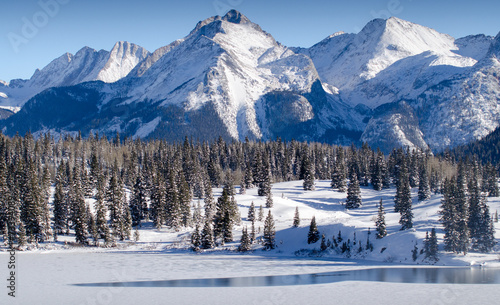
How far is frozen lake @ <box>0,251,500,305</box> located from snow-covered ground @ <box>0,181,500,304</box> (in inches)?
4.5

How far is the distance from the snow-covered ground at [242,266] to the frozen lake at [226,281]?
11 centimetres

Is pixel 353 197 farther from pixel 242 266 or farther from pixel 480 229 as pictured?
pixel 242 266

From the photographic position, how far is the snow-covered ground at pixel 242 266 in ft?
168

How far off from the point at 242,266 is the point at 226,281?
12952 millimetres

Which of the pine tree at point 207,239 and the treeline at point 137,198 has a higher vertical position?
the treeline at point 137,198

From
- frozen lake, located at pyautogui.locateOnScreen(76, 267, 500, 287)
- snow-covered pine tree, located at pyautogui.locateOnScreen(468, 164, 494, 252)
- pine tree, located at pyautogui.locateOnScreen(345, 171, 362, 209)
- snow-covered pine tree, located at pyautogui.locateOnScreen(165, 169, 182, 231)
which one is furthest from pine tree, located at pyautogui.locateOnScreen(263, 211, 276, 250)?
pine tree, located at pyautogui.locateOnScreen(345, 171, 362, 209)

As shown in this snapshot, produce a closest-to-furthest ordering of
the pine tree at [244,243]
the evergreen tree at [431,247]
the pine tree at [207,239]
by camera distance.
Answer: the evergreen tree at [431,247] < the pine tree at [244,243] < the pine tree at [207,239]

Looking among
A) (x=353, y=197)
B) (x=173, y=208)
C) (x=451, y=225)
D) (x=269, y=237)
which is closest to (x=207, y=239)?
(x=269, y=237)

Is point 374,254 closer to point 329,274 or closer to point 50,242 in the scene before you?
point 329,274

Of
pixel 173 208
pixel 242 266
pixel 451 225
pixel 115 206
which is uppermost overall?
pixel 115 206

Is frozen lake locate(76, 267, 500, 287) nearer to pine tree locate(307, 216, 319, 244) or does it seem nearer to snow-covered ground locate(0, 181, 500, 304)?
snow-covered ground locate(0, 181, 500, 304)

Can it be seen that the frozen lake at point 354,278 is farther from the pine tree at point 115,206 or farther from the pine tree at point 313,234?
the pine tree at point 115,206

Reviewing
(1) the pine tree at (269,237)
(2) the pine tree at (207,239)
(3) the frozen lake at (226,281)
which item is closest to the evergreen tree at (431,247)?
(3) the frozen lake at (226,281)

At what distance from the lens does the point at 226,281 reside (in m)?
61.7
